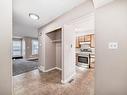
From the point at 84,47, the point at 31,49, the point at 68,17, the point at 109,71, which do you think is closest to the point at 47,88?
the point at 109,71

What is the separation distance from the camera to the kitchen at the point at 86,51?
4883mm

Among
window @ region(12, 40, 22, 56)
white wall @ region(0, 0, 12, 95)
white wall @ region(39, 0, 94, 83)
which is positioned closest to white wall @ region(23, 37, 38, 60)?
window @ region(12, 40, 22, 56)

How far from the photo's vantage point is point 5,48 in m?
0.93

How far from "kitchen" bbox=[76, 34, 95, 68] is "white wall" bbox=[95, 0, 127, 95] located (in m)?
3.12

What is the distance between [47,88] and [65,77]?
0.69 meters

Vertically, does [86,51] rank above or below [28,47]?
below

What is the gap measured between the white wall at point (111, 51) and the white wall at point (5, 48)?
1.55 meters

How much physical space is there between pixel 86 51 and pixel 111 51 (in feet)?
12.0

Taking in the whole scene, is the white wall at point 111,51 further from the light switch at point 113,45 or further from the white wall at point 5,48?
the white wall at point 5,48

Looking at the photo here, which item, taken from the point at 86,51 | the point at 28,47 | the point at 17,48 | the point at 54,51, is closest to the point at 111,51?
the point at 54,51

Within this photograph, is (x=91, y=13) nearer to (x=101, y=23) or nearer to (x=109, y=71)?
(x=101, y=23)

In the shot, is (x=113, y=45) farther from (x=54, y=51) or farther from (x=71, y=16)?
(x=54, y=51)

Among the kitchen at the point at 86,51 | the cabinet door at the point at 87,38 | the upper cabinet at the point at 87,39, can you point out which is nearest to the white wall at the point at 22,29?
the upper cabinet at the point at 87,39

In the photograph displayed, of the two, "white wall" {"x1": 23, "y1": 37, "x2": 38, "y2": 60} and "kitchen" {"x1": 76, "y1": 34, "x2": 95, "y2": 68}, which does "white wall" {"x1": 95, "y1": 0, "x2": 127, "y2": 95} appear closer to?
"kitchen" {"x1": 76, "y1": 34, "x2": 95, "y2": 68}
